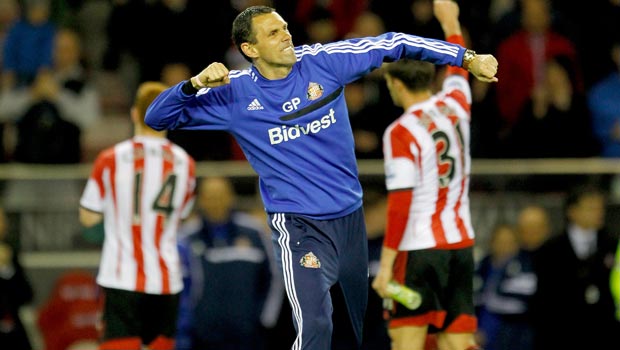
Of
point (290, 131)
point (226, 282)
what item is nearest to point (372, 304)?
point (226, 282)

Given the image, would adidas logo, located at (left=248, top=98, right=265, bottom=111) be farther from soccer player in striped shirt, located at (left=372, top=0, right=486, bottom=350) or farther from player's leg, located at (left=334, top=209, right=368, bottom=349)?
soccer player in striped shirt, located at (left=372, top=0, right=486, bottom=350)

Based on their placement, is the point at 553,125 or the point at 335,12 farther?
the point at 335,12

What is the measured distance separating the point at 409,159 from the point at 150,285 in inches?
76.8

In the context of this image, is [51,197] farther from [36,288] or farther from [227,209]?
[227,209]

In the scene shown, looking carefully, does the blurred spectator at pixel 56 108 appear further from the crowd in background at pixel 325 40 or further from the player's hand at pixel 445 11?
the player's hand at pixel 445 11

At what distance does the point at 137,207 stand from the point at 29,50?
5.70m

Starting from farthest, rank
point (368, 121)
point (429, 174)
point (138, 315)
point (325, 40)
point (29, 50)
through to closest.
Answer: point (29, 50) < point (325, 40) < point (368, 121) < point (138, 315) < point (429, 174)

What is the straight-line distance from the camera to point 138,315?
26.9ft

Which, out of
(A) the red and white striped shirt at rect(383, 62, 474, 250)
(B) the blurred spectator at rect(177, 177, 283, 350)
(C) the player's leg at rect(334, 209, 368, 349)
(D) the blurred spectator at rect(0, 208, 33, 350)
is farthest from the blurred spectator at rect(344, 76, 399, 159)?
(C) the player's leg at rect(334, 209, 368, 349)

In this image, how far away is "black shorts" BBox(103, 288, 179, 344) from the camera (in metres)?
8.09

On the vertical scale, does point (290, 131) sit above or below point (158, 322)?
above

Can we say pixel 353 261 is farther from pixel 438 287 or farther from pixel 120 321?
pixel 120 321

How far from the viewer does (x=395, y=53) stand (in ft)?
22.2

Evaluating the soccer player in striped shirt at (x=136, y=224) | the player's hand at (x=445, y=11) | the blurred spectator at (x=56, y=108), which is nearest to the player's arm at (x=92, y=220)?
the soccer player in striped shirt at (x=136, y=224)
